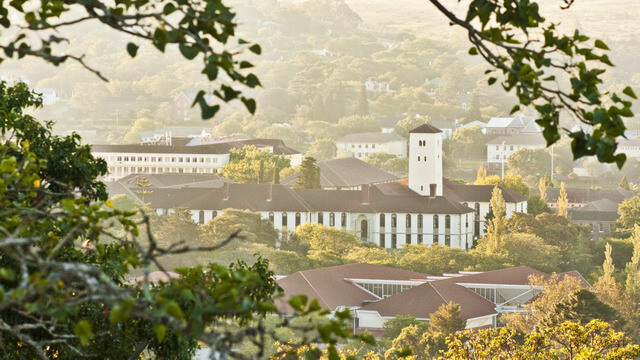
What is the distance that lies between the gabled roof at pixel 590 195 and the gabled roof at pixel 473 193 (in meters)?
4.80

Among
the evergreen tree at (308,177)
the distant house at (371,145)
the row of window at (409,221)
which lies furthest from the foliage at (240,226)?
the distant house at (371,145)

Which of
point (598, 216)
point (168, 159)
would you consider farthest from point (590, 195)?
point (168, 159)

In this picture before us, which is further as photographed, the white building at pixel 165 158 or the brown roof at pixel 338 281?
the white building at pixel 165 158

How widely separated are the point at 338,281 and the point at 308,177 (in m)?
14.4

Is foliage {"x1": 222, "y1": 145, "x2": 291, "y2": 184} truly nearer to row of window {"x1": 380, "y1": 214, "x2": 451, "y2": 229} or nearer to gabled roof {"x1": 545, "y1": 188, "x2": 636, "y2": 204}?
row of window {"x1": 380, "y1": 214, "x2": 451, "y2": 229}

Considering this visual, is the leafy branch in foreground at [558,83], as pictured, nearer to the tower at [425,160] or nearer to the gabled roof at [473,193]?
the tower at [425,160]

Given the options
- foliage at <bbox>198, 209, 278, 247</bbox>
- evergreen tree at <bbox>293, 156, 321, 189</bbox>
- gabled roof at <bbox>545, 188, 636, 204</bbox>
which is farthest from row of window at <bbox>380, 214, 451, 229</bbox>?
gabled roof at <bbox>545, 188, 636, 204</bbox>

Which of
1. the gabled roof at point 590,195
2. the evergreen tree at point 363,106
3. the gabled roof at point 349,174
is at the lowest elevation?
the gabled roof at point 590,195

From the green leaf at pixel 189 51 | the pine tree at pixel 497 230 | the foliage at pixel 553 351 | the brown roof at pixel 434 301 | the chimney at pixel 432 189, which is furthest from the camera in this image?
the chimney at pixel 432 189

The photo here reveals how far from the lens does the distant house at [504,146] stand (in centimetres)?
5359

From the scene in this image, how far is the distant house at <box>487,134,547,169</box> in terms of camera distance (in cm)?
5359

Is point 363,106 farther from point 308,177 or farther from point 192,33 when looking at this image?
point 192,33

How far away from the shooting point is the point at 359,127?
60281mm

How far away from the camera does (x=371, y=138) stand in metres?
56.0
